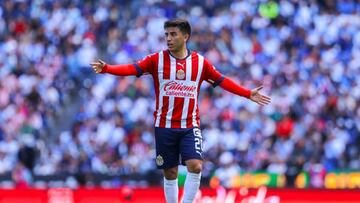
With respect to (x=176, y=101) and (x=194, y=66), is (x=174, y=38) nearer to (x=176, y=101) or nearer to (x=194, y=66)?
(x=194, y=66)

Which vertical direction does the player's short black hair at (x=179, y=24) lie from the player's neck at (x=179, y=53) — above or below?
above

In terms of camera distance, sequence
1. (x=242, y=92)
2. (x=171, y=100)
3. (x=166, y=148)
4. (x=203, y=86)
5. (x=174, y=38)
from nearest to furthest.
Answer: (x=174, y=38) → (x=171, y=100) → (x=166, y=148) → (x=242, y=92) → (x=203, y=86)

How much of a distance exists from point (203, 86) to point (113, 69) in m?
11.3

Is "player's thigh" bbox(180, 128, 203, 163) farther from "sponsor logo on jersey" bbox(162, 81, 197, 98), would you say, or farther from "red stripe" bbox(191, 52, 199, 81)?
"red stripe" bbox(191, 52, 199, 81)

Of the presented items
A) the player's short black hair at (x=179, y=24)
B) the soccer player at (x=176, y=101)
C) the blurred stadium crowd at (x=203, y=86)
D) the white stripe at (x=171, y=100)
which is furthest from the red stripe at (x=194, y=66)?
the blurred stadium crowd at (x=203, y=86)

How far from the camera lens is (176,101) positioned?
1246 centimetres

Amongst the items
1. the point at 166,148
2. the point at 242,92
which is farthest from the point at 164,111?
the point at 242,92

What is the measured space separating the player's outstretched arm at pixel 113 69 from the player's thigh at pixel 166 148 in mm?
742

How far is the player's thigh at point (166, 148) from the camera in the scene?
1255 cm

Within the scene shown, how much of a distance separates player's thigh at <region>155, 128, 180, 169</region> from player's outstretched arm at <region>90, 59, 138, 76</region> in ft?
2.43

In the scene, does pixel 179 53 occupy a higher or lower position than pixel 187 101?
higher

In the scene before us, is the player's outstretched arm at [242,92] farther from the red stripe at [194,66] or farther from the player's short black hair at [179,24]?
the player's short black hair at [179,24]

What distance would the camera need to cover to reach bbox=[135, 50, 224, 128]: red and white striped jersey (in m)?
12.4

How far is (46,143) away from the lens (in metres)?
23.4
